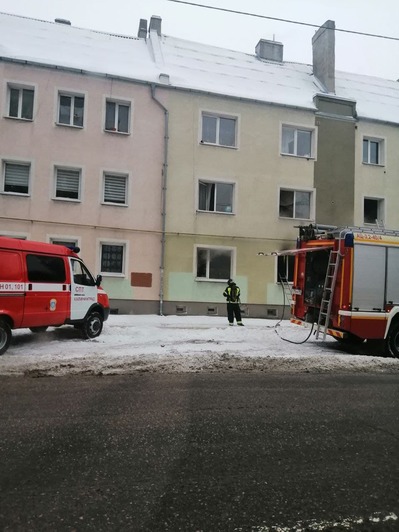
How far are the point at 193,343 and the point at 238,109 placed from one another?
12242 mm

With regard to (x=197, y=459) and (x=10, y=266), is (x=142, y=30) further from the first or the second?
(x=197, y=459)

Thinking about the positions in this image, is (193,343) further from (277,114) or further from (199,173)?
(277,114)

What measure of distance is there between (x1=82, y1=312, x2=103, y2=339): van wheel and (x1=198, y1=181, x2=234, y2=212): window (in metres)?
8.57

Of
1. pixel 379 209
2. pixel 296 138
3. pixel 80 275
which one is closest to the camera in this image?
pixel 80 275

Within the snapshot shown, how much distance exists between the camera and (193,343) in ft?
36.3

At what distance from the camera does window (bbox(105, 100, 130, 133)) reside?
18.1m

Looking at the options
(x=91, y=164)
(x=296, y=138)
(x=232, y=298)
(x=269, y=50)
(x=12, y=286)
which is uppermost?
(x=269, y=50)

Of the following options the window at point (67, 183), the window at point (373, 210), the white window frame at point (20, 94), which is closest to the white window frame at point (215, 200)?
the window at point (67, 183)

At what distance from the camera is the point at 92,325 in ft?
36.9

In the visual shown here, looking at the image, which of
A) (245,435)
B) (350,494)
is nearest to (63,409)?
(245,435)

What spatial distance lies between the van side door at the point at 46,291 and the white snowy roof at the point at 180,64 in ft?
35.8

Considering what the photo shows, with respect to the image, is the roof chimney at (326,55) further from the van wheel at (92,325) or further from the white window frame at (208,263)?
the van wheel at (92,325)

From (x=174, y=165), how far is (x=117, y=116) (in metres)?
3.12

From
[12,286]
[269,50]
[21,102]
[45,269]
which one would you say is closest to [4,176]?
[21,102]
